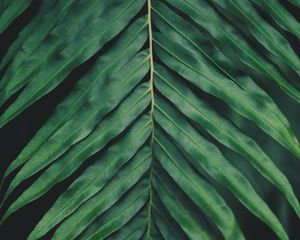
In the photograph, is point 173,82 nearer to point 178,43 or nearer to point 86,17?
point 178,43

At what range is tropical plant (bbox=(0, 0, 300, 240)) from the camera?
743mm

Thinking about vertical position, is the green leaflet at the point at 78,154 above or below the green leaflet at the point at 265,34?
above

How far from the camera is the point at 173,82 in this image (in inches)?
31.8

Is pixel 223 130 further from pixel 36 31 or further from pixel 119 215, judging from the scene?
pixel 36 31

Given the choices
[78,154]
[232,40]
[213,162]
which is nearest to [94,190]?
[78,154]

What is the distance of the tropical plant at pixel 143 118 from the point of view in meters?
0.74

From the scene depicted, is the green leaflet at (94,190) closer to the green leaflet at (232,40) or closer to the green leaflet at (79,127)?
the green leaflet at (79,127)

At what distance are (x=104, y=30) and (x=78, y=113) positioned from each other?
0.47ft

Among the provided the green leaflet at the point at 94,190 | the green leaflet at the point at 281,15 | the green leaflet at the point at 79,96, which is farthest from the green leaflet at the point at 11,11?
the green leaflet at the point at 281,15

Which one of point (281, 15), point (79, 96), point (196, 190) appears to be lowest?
point (196, 190)

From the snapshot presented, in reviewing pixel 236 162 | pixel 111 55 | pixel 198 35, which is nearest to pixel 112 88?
pixel 111 55

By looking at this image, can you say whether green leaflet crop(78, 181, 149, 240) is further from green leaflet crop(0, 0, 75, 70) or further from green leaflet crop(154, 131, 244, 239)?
green leaflet crop(0, 0, 75, 70)

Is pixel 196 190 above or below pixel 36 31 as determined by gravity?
below

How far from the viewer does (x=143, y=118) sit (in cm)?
81
